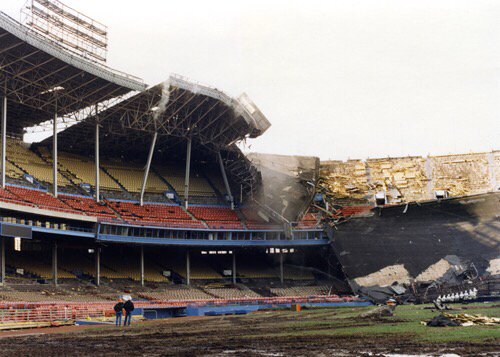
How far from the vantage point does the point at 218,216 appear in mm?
73750

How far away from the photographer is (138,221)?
64188mm

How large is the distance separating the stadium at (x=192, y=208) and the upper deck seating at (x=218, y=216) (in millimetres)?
303

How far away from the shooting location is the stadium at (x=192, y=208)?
182ft

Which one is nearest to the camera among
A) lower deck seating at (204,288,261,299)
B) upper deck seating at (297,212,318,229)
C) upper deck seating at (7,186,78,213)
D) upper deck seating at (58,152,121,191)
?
upper deck seating at (7,186,78,213)

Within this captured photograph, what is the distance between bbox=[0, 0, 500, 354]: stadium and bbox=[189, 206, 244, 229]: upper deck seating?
303 millimetres

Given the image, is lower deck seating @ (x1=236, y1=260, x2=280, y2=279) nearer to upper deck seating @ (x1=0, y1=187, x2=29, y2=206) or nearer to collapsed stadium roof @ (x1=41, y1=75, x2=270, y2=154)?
collapsed stadium roof @ (x1=41, y1=75, x2=270, y2=154)

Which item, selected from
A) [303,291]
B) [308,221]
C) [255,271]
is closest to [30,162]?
[255,271]

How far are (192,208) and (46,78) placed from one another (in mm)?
24626

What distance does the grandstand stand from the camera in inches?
2137

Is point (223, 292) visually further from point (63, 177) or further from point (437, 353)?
point (437, 353)

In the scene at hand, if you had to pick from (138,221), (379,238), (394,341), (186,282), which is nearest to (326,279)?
(379,238)

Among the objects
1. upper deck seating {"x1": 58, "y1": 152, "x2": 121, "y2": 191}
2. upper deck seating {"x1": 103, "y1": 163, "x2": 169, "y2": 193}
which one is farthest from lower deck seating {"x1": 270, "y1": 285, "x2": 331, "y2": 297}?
upper deck seating {"x1": 58, "y1": 152, "x2": 121, "y2": 191}

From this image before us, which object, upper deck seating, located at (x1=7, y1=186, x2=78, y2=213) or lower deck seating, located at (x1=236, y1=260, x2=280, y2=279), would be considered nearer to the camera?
upper deck seating, located at (x1=7, y1=186, x2=78, y2=213)

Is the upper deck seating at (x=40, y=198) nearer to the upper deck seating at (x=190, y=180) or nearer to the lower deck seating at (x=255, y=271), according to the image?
the upper deck seating at (x=190, y=180)
